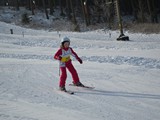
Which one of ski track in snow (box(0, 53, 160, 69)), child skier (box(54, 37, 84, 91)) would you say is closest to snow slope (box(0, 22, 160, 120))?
ski track in snow (box(0, 53, 160, 69))

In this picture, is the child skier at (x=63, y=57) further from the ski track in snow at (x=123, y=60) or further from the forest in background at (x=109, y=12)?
the forest in background at (x=109, y=12)

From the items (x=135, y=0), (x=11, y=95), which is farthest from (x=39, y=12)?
(x=11, y=95)

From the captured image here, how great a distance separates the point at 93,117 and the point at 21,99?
8.52ft

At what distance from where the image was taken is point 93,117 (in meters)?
6.46

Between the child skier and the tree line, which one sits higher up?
the tree line

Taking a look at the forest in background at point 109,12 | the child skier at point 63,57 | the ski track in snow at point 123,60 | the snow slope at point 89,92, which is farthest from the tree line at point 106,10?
the child skier at point 63,57

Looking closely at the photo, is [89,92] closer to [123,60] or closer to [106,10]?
[123,60]

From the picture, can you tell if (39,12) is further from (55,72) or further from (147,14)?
(55,72)

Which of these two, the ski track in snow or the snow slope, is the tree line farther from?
the snow slope

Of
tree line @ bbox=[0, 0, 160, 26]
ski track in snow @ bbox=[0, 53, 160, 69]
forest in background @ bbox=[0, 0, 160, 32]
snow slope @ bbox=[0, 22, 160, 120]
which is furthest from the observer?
tree line @ bbox=[0, 0, 160, 26]

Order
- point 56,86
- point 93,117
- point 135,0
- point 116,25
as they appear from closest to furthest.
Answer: point 93,117 < point 56,86 < point 116,25 < point 135,0

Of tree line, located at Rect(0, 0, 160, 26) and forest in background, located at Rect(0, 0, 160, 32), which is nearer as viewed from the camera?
forest in background, located at Rect(0, 0, 160, 32)

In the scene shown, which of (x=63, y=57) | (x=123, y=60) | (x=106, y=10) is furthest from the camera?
(x=106, y=10)

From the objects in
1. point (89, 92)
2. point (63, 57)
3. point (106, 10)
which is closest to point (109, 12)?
point (106, 10)
